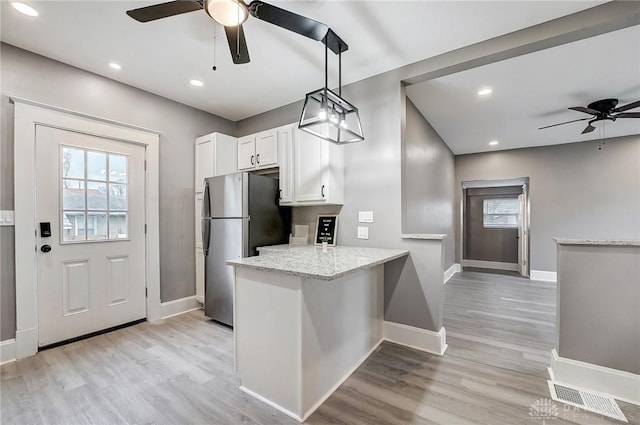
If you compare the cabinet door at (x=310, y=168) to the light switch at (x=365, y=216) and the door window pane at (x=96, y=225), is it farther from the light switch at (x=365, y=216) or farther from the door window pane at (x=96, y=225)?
the door window pane at (x=96, y=225)

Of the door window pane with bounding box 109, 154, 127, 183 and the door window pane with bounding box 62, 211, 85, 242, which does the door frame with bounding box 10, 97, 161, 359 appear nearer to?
the door window pane with bounding box 62, 211, 85, 242

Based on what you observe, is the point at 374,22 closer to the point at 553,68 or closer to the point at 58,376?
the point at 553,68

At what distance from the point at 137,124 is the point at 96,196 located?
947 mm

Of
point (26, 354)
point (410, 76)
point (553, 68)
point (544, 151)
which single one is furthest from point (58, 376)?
point (544, 151)

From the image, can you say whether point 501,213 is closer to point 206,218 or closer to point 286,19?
point 206,218

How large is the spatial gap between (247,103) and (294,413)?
3.39 m

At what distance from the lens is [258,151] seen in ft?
11.6

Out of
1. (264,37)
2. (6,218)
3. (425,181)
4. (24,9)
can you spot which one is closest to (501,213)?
(425,181)

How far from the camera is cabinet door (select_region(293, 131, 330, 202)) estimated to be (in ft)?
9.52

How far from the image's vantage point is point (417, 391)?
1.90m

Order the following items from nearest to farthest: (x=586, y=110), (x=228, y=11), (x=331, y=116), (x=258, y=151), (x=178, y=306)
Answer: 1. (x=228, y=11)
2. (x=331, y=116)
3. (x=586, y=110)
4. (x=178, y=306)
5. (x=258, y=151)

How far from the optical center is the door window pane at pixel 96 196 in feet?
9.12

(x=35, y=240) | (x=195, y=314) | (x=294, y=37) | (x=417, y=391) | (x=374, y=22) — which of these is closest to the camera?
(x=417, y=391)

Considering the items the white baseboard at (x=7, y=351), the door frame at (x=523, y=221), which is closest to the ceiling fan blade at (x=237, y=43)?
the white baseboard at (x=7, y=351)
